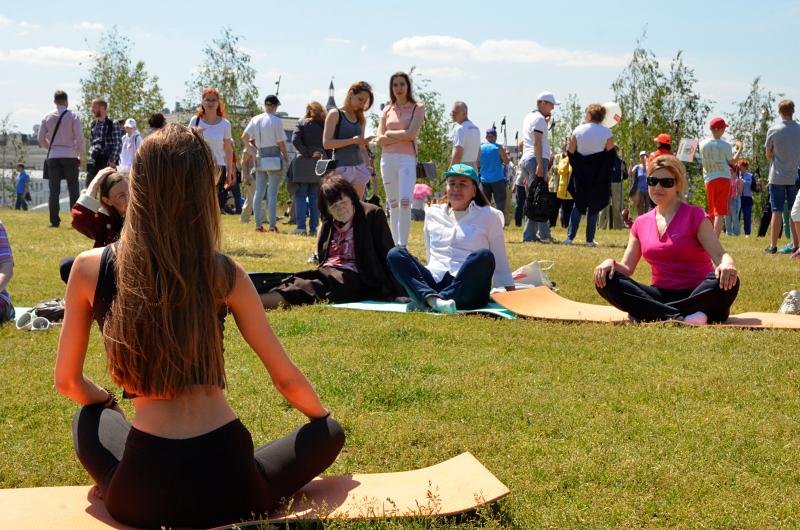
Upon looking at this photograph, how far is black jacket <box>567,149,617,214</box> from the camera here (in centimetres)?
1419

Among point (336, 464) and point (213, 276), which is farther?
point (336, 464)

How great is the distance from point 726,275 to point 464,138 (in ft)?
25.1

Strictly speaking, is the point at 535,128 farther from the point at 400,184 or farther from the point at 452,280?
the point at 452,280

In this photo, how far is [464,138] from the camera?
557 inches

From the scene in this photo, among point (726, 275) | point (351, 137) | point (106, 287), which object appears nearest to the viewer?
point (106, 287)

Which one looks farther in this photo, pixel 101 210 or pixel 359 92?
pixel 359 92

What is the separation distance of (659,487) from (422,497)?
1.00 meters

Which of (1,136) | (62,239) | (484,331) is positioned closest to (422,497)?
(484,331)

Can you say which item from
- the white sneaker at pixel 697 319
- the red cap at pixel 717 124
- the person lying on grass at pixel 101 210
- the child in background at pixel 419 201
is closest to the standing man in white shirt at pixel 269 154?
the red cap at pixel 717 124

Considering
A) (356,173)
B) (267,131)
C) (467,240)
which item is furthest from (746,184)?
(467,240)

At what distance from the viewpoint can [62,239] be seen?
1388 centimetres

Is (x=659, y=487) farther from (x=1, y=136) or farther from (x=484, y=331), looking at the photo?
(x=1, y=136)

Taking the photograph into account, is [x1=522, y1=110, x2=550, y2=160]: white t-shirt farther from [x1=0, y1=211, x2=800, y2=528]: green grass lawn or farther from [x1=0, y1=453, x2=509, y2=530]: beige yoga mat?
[x1=0, y1=453, x2=509, y2=530]: beige yoga mat

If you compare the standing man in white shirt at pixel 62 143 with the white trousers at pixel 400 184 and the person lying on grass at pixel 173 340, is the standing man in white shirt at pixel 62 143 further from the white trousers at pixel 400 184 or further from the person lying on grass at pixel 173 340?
the person lying on grass at pixel 173 340
